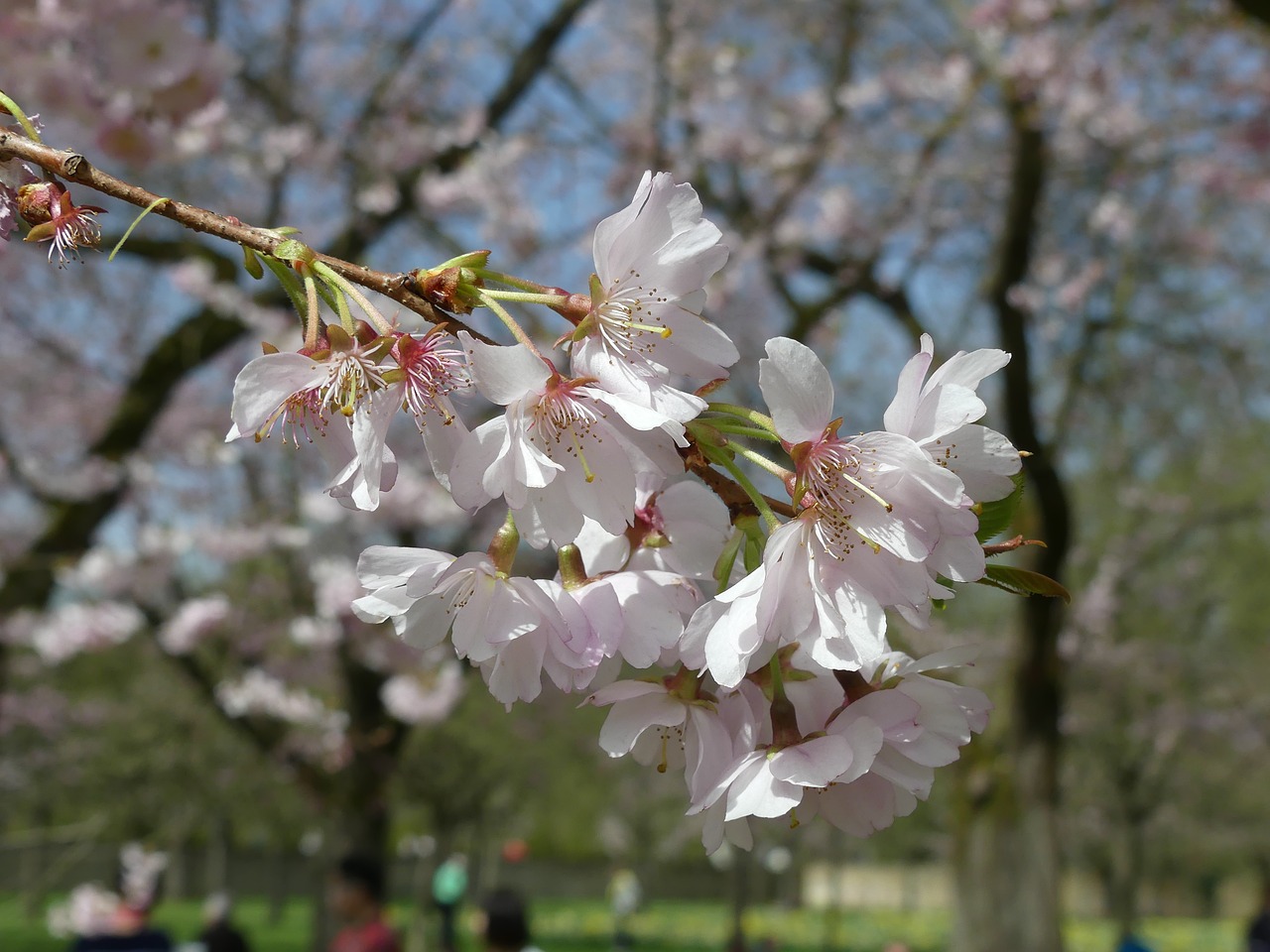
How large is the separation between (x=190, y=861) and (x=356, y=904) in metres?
28.0

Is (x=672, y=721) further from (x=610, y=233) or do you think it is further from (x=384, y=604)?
(x=610, y=233)

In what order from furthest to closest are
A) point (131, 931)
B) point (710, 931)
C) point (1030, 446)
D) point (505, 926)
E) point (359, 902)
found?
point (710, 931) < point (1030, 446) < point (131, 931) < point (359, 902) < point (505, 926)

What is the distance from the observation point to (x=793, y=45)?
7938 millimetres

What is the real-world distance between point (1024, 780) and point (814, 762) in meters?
5.64

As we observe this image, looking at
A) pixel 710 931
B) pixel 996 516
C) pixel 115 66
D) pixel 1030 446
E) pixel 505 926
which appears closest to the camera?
pixel 996 516

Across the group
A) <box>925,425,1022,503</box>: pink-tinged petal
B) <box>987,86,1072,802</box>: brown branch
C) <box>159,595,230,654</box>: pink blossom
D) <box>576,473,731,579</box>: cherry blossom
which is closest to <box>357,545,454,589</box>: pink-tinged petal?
<box>576,473,731,579</box>: cherry blossom

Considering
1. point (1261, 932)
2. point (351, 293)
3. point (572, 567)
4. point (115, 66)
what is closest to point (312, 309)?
point (351, 293)

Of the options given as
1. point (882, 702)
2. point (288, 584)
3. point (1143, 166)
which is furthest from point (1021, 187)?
point (882, 702)

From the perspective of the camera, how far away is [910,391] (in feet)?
2.28

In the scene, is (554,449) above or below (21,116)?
below

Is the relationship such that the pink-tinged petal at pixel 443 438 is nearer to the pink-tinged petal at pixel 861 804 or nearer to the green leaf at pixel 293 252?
the green leaf at pixel 293 252

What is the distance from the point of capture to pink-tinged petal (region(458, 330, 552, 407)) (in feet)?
2.24

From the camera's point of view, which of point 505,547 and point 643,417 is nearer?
point 643,417

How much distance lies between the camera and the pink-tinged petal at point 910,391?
0.69m
